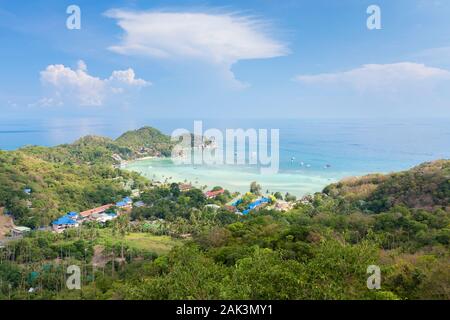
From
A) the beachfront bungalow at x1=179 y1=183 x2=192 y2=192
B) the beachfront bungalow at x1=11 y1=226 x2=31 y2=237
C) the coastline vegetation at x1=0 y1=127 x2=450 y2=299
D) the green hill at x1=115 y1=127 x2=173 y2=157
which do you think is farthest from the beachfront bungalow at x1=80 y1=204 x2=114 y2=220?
the green hill at x1=115 y1=127 x2=173 y2=157

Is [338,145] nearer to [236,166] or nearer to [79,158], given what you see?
[236,166]

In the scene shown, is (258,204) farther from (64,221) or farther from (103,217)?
(64,221)

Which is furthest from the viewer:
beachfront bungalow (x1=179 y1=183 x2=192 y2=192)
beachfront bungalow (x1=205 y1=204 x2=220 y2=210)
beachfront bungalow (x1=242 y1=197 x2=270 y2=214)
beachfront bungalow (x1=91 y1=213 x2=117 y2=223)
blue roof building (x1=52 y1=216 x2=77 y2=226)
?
beachfront bungalow (x1=179 y1=183 x2=192 y2=192)

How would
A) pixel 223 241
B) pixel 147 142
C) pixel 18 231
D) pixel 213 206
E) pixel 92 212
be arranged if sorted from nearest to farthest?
pixel 223 241 → pixel 18 231 → pixel 92 212 → pixel 213 206 → pixel 147 142

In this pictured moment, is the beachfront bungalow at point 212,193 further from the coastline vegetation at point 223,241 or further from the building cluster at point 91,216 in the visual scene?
the building cluster at point 91,216

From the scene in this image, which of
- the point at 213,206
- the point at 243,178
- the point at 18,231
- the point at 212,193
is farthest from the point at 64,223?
the point at 243,178

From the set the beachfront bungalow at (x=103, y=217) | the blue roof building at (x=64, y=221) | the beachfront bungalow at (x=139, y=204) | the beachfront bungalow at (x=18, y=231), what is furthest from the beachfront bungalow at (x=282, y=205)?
the beachfront bungalow at (x=18, y=231)

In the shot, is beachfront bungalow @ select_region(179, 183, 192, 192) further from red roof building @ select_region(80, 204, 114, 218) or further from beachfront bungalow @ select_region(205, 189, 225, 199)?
red roof building @ select_region(80, 204, 114, 218)
